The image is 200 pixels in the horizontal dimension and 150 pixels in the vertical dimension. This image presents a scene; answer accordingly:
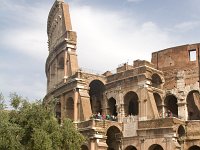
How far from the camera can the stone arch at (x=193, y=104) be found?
37562 mm

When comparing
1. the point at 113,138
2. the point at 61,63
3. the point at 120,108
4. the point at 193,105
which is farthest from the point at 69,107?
the point at 193,105

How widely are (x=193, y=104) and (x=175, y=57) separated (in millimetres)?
4394

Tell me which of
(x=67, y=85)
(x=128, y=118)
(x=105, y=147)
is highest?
(x=67, y=85)

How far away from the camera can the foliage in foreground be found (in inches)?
946

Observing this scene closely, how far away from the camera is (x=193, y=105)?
126 feet

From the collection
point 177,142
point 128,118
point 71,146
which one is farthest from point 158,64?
point 71,146

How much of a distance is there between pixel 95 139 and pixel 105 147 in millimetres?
1000

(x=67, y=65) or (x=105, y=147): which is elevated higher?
(x=67, y=65)

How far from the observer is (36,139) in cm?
2411

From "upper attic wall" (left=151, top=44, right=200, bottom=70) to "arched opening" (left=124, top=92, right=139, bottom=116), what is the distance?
3.62 meters

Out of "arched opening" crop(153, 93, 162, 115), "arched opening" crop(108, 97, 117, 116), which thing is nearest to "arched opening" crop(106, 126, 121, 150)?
"arched opening" crop(108, 97, 117, 116)

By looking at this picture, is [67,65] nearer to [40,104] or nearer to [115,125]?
[115,125]

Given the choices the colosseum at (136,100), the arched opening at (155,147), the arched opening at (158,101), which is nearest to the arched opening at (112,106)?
the colosseum at (136,100)

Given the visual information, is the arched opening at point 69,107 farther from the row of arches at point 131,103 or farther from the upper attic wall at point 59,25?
the upper attic wall at point 59,25
